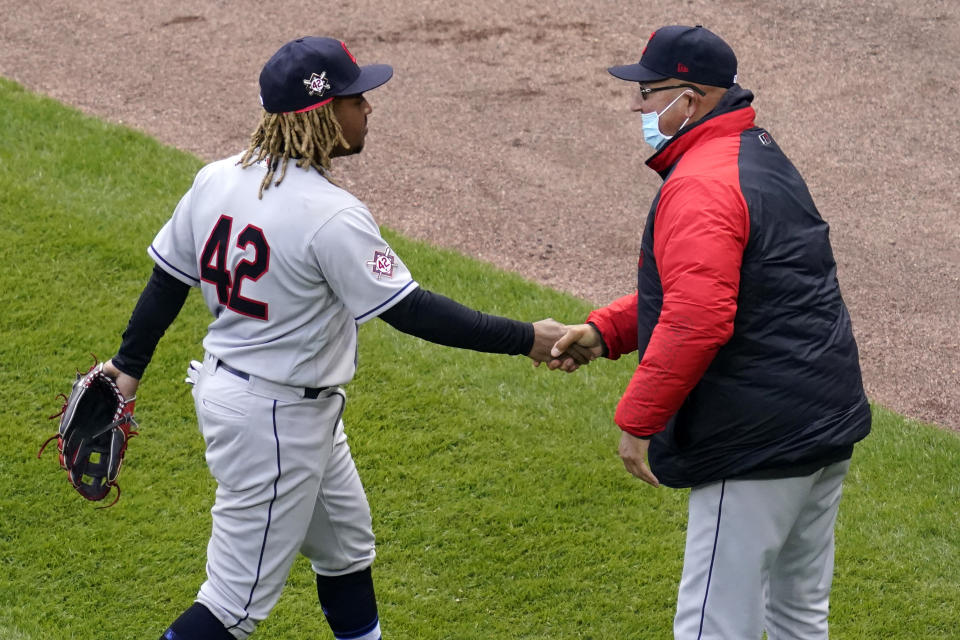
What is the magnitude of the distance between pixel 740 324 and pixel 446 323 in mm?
799

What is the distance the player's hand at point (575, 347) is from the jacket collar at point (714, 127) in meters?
0.63

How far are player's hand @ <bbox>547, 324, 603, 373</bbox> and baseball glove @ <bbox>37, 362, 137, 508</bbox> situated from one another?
130 cm

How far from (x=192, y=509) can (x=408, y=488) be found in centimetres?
84

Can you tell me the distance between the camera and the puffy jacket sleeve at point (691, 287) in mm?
2879

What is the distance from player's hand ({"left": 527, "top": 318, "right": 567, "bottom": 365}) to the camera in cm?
357

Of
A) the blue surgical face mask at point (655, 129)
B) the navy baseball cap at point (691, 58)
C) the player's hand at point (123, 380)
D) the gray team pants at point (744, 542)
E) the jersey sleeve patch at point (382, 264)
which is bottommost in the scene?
the gray team pants at point (744, 542)

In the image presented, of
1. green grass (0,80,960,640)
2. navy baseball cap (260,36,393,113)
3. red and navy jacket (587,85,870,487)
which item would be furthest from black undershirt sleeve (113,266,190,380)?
red and navy jacket (587,85,870,487)

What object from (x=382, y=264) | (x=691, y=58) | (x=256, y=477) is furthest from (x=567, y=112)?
(x=256, y=477)

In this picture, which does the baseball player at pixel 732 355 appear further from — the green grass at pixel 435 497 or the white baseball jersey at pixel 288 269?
the green grass at pixel 435 497

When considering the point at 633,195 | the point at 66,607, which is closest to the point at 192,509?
the point at 66,607

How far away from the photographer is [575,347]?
370 cm

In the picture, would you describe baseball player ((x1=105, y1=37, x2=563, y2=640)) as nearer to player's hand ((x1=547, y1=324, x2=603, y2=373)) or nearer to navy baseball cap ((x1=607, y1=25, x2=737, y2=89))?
player's hand ((x1=547, y1=324, x2=603, y2=373))

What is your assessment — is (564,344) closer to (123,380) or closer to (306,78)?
(306,78)

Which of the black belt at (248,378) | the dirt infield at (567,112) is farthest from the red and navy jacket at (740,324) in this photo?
the dirt infield at (567,112)
